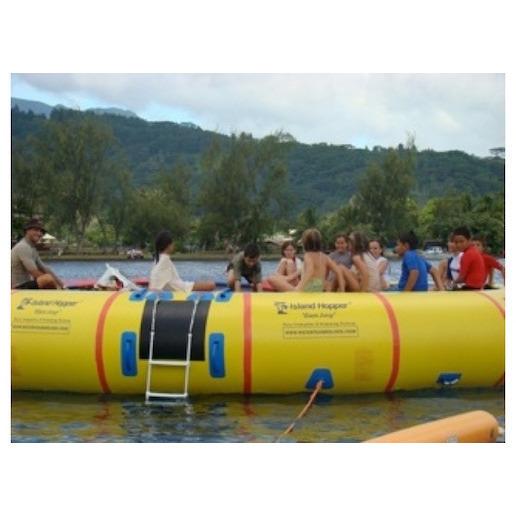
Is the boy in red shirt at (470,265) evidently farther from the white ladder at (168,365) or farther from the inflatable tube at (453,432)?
the white ladder at (168,365)

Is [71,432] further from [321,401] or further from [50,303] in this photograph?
[321,401]

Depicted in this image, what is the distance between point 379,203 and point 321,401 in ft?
132

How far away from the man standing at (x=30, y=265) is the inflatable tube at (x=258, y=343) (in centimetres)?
52

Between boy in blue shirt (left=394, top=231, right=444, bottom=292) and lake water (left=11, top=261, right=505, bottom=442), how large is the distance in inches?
43.7

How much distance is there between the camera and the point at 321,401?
7102mm

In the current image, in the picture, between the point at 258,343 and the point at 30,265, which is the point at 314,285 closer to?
the point at 258,343

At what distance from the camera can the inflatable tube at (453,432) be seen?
16.8 feet

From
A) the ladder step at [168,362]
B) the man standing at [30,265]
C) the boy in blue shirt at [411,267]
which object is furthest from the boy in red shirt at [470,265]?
the man standing at [30,265]

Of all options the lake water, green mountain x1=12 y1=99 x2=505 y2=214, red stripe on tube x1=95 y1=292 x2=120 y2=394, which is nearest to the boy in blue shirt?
the lake water

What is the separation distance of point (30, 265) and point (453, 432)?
460cm

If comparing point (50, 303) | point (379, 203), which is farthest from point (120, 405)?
point (379, 203)

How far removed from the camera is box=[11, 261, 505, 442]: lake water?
6.15m

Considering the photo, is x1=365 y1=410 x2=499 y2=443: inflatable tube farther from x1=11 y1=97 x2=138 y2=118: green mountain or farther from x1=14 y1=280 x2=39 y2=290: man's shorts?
x1=11 y1=97 x2=138 y2=118: green mountain

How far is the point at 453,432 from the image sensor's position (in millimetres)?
5340
